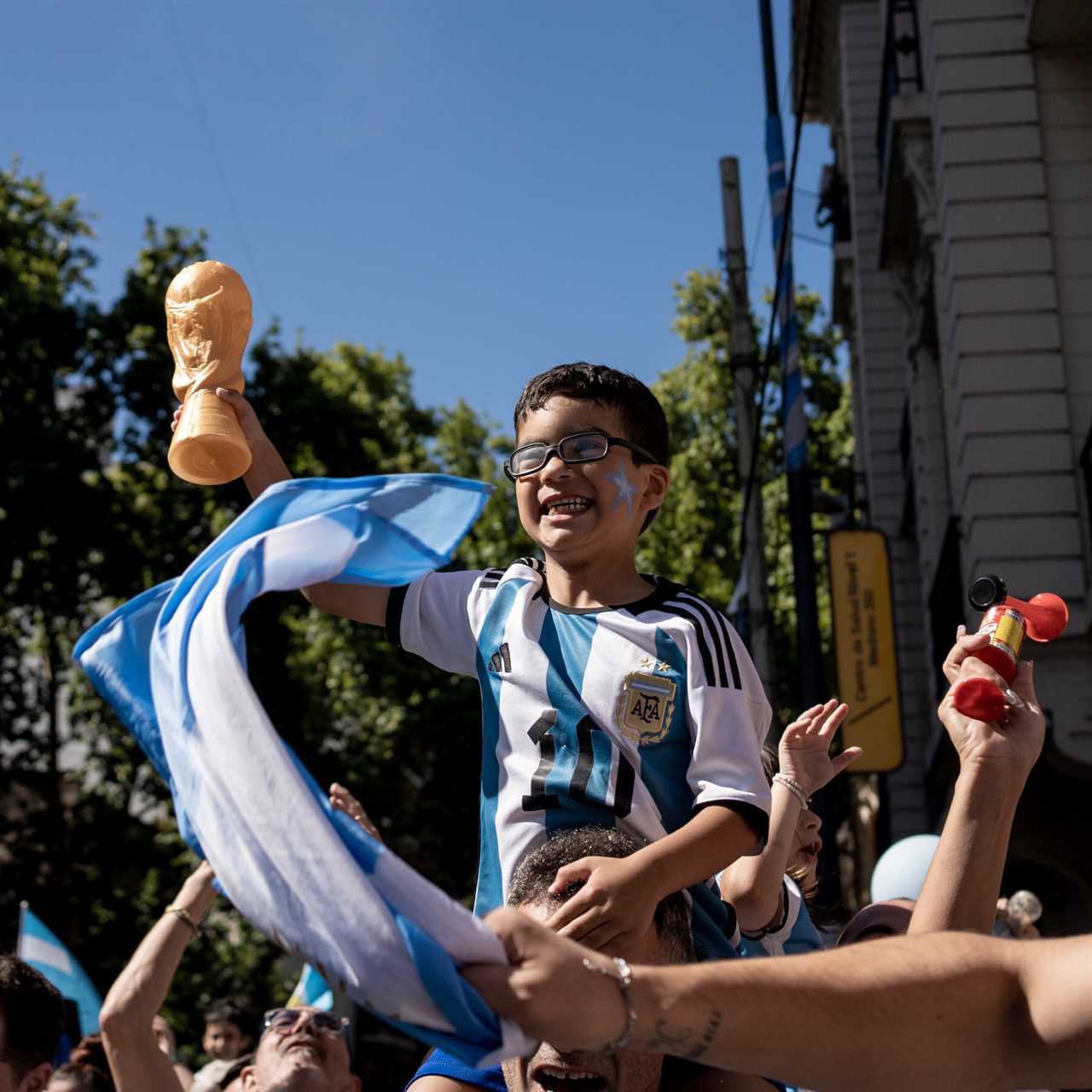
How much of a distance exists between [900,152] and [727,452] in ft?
48.8

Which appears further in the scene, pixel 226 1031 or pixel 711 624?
pixel 226 1031

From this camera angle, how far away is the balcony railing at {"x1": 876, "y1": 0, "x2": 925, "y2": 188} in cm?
1533

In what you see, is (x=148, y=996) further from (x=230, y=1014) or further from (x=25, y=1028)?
(x=230, y=1014)

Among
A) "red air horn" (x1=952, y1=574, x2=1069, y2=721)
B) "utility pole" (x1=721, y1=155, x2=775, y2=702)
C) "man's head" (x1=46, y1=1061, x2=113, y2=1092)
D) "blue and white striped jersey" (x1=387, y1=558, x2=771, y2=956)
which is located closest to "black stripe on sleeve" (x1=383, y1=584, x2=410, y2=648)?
"blue and white striped jersey" (x1=387, y1=558, x2=771, y2=956)

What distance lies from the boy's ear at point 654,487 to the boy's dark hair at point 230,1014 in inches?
212

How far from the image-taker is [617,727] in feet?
10.2

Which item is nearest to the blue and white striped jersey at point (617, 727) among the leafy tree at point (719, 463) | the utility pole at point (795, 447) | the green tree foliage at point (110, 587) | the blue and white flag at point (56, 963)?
the blue and white flag at point (56, 963)

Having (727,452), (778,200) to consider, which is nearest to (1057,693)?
(778,200)

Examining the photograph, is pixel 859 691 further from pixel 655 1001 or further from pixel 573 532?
pixel 655 1001

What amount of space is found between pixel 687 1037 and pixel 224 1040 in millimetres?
6569

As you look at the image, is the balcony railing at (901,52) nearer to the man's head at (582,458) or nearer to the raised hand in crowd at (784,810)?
the raised hand in crowd at (784,810)

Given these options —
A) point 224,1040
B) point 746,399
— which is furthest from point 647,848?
point 746,399

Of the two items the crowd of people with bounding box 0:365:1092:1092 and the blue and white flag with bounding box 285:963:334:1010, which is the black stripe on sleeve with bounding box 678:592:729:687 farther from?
the blue and white flag with bounding box 285:963:334:1010

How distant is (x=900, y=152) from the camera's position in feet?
48.9
